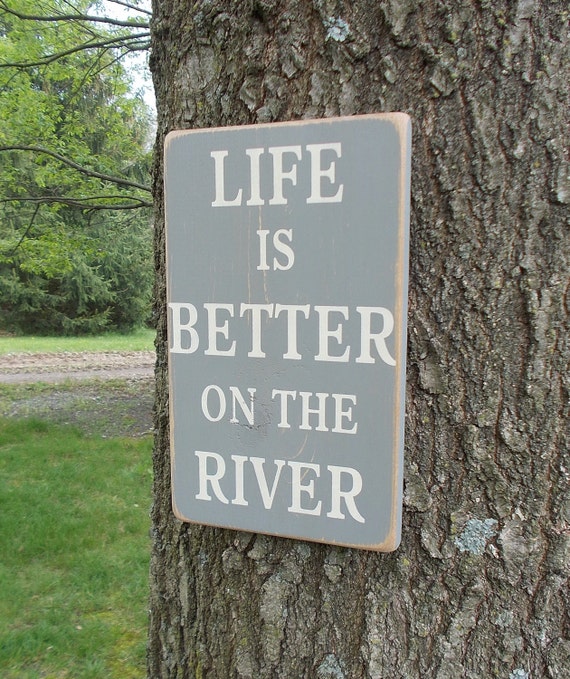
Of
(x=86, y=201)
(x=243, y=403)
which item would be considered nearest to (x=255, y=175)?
(x=243, y=403)

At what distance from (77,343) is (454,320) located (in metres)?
15.6

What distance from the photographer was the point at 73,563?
3297 mm

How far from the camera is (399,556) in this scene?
111 cm

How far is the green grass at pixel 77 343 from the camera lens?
14.0m

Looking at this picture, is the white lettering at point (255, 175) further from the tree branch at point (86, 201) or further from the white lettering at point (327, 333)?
the tree branch at point (86, 201)

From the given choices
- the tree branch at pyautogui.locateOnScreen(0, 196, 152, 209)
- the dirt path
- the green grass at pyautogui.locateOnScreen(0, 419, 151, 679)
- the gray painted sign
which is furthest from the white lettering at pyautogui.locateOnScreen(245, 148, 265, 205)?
the dirt path

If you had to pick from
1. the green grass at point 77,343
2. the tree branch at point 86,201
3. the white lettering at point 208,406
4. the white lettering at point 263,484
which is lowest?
the green grass at point 77,343

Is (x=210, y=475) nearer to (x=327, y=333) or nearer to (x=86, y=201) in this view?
(x=327, y=333)

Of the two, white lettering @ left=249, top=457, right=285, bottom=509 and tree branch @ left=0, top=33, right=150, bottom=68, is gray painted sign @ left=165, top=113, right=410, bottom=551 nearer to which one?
white lettering @ left=249, top=457, right=285, bottom=509

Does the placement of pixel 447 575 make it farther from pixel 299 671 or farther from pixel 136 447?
pixel 136 447

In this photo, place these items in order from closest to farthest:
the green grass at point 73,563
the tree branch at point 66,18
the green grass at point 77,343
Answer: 1. the green grass at point 73,563
2. the tree branch at point 66,18
3. the green grass at point 77,343

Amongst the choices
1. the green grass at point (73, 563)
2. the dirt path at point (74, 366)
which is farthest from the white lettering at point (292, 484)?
the dirt path at point (74, 366)

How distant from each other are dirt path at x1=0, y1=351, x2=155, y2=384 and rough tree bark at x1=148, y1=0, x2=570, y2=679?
30.8ft

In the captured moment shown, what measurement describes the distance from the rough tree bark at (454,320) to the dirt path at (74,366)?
30.8ft
